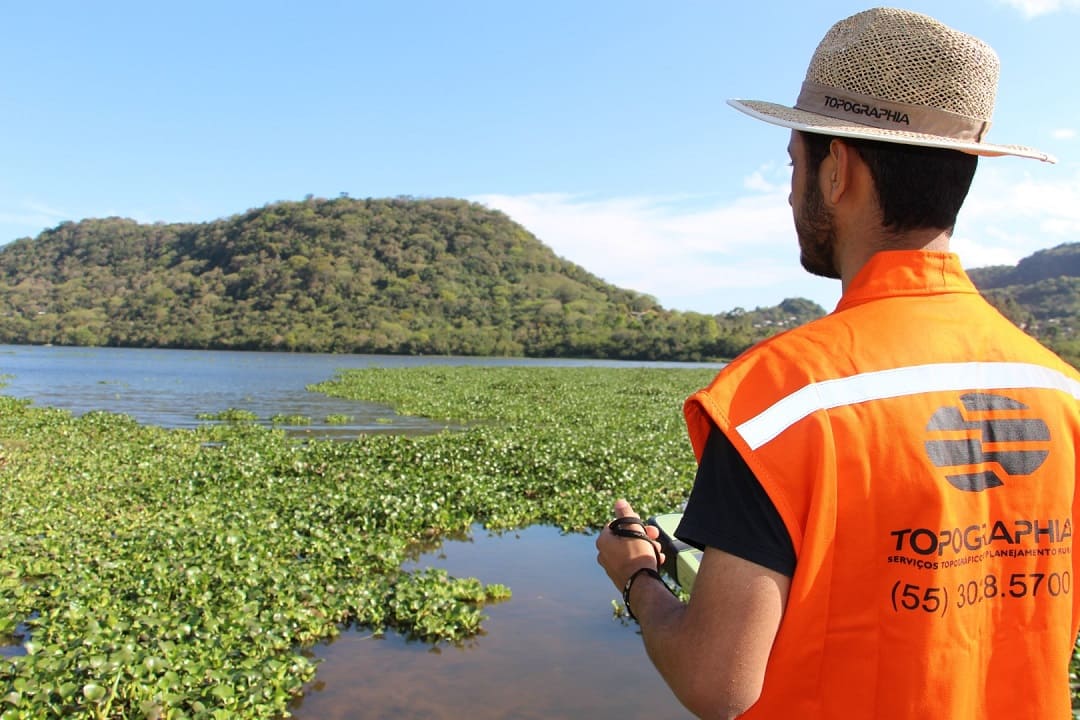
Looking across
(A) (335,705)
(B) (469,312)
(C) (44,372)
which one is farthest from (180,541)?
(B) (469,312)

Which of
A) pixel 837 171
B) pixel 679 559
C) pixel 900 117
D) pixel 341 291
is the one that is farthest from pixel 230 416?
pixel 341 291

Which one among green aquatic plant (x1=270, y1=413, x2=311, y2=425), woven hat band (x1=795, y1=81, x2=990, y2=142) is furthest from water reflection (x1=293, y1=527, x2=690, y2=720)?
green aquatic plant (x1=270, y1=413, x2=311, y2=425)

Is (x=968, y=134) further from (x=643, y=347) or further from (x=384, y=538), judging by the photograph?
(x=643, y=347)

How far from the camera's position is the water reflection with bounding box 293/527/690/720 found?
6484mm

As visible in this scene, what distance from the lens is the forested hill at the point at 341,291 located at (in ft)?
429

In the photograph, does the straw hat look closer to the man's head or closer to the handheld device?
the man's head

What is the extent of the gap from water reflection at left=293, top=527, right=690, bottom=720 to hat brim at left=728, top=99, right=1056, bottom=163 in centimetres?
585

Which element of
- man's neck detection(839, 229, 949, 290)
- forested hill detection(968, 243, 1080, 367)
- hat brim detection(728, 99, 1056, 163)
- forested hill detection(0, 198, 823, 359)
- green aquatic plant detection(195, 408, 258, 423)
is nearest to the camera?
hat brim detection(728, 99, 1056, 163)

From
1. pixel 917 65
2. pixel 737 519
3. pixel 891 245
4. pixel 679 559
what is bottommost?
pixel 679 559

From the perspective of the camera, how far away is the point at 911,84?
161 cm

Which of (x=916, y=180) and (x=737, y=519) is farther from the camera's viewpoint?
(x=916, y=180)

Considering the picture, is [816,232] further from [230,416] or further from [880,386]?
[230,416]

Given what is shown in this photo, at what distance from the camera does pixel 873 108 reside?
1.62 m

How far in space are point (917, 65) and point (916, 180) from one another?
9.2 inches
